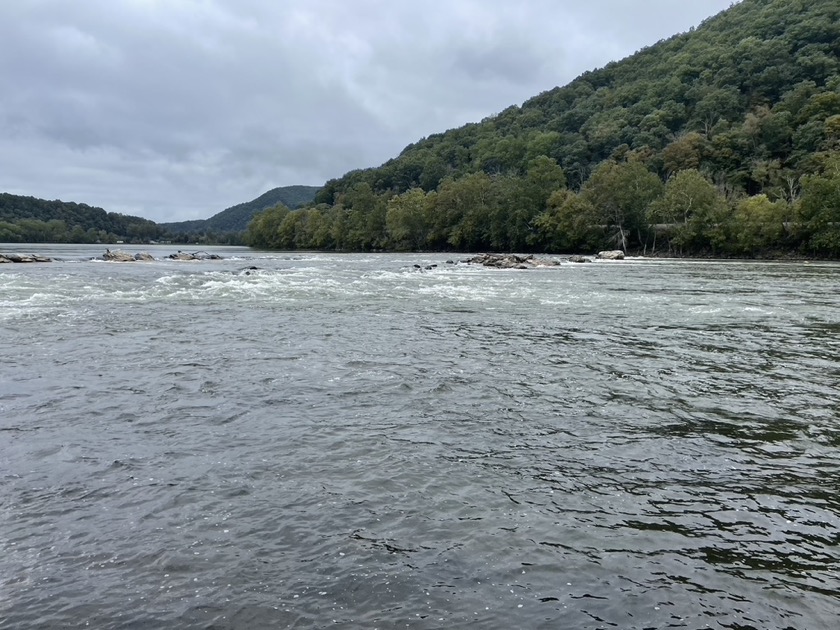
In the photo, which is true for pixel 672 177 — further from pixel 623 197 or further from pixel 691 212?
pixel 691 212

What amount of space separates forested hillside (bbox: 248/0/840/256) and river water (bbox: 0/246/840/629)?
2790 inches

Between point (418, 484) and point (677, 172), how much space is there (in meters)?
107

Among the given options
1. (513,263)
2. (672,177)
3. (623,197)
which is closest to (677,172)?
(672,177)

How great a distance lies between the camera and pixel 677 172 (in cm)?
9950

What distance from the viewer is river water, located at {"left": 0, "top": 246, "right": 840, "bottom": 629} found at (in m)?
4.76

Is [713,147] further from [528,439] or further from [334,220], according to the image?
[528,439]

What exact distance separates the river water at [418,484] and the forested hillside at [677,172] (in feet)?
233

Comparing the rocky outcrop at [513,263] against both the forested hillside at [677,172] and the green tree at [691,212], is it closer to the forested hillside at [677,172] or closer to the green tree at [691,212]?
the green tree at [691,212]

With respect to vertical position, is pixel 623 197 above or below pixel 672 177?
below

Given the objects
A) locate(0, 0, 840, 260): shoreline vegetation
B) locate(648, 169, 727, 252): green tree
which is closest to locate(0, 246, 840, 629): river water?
locate(648, 169, 727, 252): green tree

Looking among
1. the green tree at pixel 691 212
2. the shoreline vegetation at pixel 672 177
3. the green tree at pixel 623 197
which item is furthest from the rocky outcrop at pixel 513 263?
the green tree at pixel 623 197

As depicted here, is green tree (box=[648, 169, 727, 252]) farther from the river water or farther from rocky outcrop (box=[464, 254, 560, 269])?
the river water

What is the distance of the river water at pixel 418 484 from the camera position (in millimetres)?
4758

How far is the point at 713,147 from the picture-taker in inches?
4505
